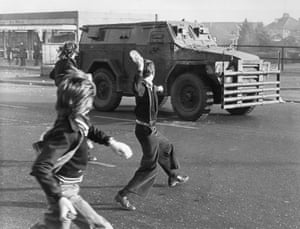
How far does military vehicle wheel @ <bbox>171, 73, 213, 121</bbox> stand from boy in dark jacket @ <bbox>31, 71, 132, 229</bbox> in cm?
768

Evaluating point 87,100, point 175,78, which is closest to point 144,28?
point 175,78

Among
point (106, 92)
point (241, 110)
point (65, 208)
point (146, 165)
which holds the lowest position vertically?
point (241, 110)

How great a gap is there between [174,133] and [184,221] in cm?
479

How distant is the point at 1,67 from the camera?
2716 cm

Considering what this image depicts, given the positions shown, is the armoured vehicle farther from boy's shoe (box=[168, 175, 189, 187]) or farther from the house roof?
boy's shoe (box=[168, 175, 189, 187])

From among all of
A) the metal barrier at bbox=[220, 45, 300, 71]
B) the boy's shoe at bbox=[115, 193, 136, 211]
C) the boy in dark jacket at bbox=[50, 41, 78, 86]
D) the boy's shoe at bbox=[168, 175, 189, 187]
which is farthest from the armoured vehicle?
the metal barrier at bbox=[220, 45, 300, 71]

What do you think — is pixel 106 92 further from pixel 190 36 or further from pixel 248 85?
pixel 248 85

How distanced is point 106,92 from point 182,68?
2126mm

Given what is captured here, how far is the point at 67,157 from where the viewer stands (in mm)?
3049

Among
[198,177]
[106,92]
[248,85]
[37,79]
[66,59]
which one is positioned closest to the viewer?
[198,177]

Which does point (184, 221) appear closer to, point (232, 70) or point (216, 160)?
point (216, 160)

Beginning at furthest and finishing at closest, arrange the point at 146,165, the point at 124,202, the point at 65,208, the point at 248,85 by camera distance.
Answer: the point at 248,85
the point at 146,165
the point at 124,202
the point at 65,208

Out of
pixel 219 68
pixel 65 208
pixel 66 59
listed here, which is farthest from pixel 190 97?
pixel 65 208

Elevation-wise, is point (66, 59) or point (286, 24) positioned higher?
point (286, 24)
